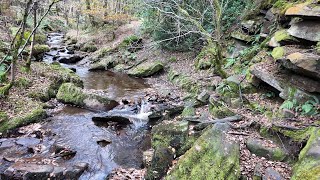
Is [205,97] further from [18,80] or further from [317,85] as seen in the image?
[18,80]

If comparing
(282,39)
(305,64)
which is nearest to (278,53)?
(282,39)

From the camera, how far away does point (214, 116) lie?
7848 mm

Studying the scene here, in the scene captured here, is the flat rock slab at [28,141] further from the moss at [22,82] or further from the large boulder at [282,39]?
the large boulder at [282,39]

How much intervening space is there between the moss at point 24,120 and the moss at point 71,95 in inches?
58.9

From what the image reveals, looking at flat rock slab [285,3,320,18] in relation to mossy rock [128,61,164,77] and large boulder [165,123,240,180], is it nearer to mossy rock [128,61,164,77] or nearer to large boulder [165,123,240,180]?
large boulder [165,123,240,180]

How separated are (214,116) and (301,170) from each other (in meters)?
3.49

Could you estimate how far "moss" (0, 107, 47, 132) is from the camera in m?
7.95

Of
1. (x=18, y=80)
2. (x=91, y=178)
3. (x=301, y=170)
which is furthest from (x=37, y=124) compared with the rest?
(x=301, y=170)

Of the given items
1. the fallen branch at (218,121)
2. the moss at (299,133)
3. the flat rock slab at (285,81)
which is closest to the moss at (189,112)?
the fallen branch at (218,121)

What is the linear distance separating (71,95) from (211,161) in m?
7.52

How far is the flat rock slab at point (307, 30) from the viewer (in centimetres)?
720

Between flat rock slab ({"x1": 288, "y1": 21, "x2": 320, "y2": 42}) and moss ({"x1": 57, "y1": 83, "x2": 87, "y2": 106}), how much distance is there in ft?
27.3

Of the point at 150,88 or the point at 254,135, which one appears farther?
the point at 150,88

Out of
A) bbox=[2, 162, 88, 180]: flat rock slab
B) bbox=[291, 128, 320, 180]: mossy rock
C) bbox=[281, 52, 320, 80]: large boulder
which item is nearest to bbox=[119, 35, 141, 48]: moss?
bbox=[281, 52, 320, 80]: large boulder
